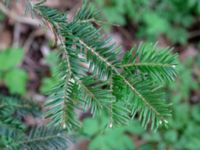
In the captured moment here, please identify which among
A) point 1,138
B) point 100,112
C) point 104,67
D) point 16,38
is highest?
point 16,38

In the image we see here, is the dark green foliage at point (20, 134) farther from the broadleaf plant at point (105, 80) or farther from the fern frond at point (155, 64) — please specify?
the fern frond at point (155, 64)

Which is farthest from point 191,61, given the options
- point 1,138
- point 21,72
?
point 1,138

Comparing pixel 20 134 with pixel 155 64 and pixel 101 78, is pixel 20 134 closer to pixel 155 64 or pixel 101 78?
pixel 101 78

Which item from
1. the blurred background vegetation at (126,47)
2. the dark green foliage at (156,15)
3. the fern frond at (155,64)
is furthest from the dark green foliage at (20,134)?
the dark green foliage at (156,15)

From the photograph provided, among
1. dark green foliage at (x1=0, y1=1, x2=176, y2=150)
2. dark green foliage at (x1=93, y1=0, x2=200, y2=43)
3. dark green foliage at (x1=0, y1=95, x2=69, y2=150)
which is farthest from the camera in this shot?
dark green foliage at (x1=93, y1=0, x2=200, y2=43)

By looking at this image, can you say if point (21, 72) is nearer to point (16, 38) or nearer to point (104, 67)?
point (16, 38)

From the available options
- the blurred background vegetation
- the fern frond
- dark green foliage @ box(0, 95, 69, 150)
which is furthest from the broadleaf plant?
the blurred background vegetation

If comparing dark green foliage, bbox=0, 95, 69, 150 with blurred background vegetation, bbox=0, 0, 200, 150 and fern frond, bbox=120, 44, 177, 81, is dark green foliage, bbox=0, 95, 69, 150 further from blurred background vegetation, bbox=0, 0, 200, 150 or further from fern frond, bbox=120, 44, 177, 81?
blurred background vegetation, bbox=0, 0, 200, 150
